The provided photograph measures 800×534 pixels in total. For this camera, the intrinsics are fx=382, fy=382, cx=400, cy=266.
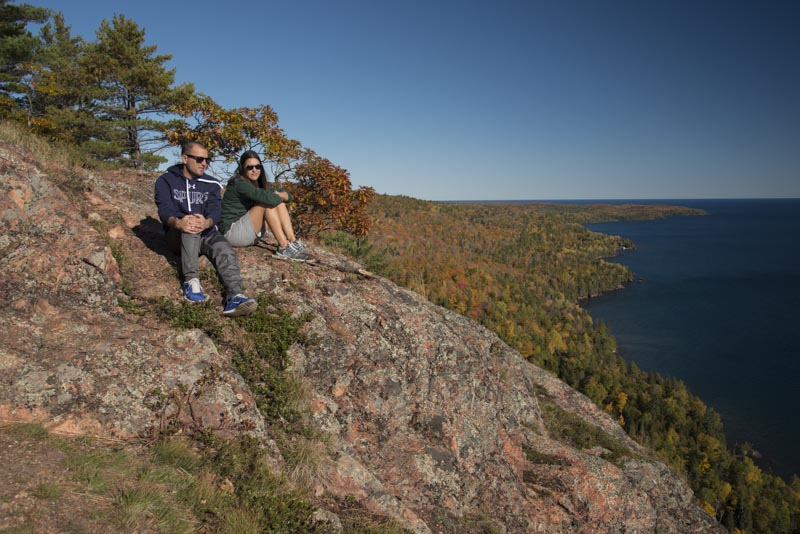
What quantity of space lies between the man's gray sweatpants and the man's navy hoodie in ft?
0.72

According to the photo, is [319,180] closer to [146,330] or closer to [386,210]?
Result: [146,330]

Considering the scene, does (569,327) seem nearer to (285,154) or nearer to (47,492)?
(285,154)

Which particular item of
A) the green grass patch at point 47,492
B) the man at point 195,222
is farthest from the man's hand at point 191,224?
the green grass patch at point 47,492

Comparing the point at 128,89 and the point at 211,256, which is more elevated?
the point at 128,89

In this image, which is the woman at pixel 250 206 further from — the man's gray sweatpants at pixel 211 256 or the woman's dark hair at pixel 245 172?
the man's gray sweatpants at pixel 211 256

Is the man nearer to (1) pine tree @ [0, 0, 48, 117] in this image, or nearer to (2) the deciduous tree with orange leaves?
(2) the deciduous tree with orange leaves

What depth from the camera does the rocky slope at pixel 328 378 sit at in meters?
4.12

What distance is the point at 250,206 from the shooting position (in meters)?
7.31

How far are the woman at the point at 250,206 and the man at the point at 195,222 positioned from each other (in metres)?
0.68

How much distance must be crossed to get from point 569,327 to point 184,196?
11163cm

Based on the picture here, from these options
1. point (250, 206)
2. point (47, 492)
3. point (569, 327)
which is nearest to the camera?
point (47, 492)

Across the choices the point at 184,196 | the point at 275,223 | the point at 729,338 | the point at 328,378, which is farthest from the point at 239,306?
the point at 729,338

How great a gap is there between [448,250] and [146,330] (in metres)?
151

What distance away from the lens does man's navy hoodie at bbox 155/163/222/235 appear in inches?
228
